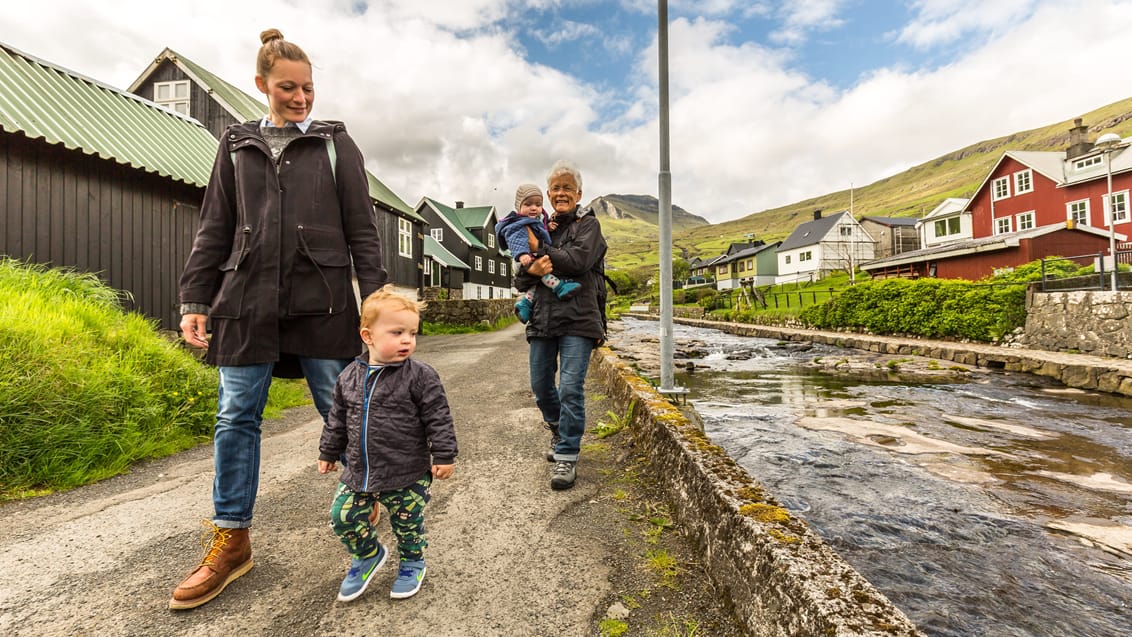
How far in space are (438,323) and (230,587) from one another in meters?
19.6

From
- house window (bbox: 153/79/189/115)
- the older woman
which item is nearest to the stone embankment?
the older woman

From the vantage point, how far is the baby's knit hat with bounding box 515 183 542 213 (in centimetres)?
327

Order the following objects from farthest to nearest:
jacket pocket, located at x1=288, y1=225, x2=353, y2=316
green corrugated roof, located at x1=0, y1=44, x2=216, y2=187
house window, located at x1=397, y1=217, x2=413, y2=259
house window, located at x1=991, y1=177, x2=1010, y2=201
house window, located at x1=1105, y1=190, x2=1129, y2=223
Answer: house window, located at x1=991, y1=177, x2=1010, y2=201
house window, located at x1=1105, y1=190, x2=1129, y2=223
house window, located at x1=397, y1=217, x2=413, y2=259
green corrugated roof, located at x1=0, y1=44, x2=216, y2=187
jacket pocket, located at x1=288, y1=225, x2=353, y2=316

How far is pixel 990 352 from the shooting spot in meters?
11.0

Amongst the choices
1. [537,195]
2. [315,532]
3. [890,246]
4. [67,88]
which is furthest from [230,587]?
[890,246]

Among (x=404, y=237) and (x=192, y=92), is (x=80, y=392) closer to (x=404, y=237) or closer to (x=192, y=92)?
(x=192, y=92)

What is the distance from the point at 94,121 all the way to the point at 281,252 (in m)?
9.32

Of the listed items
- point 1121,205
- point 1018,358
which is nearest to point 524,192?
point 1018,358

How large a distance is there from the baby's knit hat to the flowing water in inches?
111

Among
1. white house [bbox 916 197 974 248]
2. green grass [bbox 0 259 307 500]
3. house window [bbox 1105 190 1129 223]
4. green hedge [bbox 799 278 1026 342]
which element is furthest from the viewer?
white house [bbox 916 197 974 248]

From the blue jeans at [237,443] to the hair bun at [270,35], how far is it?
1.48 m

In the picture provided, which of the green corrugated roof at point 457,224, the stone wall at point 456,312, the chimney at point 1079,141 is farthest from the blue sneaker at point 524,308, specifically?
the chimney at point 1079,141

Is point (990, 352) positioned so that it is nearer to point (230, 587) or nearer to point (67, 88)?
point (230, 587)

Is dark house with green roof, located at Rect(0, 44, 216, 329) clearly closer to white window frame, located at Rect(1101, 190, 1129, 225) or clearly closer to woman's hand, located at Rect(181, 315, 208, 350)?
woman's hand, located at Rect(181, 315, 208, 350)
